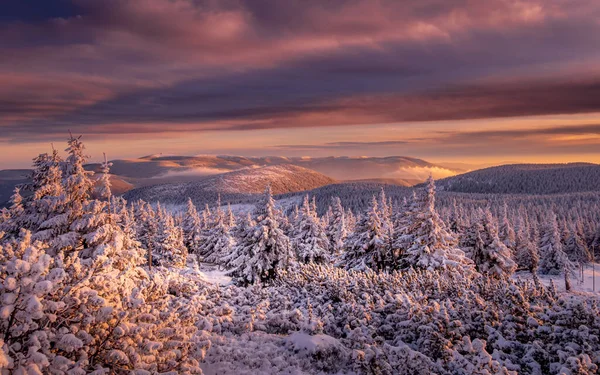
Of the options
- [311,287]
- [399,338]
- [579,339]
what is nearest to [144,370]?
[399,338]

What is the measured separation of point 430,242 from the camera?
88.5 feet

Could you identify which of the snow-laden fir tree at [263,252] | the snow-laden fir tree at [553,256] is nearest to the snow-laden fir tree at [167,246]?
the snow-laden fir tree at [263,252]

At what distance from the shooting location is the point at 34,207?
64.6 feet

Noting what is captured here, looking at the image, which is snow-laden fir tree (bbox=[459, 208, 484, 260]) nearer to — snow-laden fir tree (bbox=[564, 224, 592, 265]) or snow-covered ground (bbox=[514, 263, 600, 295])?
snow-covered ground (bbox=[514, 263, 600, 295])

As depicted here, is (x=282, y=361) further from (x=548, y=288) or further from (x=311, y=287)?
(x=548, y=288)

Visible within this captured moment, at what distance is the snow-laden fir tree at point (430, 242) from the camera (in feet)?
86.3

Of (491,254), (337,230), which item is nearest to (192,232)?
(337,230)

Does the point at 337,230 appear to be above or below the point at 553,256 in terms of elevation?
above

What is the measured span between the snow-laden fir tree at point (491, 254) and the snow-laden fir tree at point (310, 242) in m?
15.6

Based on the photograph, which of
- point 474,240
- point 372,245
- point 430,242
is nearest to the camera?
point 430,242

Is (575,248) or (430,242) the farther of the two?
(575,248)

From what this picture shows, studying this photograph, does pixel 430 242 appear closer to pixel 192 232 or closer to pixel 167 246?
pixel 167 246

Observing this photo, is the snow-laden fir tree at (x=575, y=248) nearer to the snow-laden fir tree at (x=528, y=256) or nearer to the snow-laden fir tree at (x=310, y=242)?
the snow-laden fir tree at (x=528, y=256)

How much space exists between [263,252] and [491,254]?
74.2 feet
